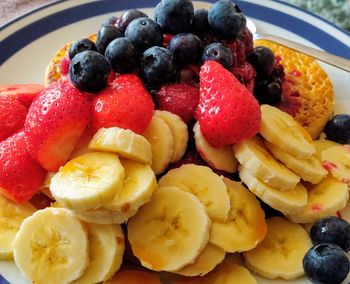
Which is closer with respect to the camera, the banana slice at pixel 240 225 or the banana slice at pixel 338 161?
the banana slice at pixel 240 225

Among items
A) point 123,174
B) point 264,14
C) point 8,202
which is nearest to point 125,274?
point 123,174

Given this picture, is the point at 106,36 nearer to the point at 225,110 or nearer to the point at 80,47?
the point at 80,47

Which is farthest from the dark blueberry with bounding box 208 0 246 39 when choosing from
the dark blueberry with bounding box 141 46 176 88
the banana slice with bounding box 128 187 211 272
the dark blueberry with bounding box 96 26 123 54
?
the banana slice with bounding box 128 187 211 272

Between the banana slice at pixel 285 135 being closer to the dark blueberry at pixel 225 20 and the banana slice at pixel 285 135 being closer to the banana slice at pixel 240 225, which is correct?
the banana slice at pixel 240 225

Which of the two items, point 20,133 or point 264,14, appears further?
point 264,14

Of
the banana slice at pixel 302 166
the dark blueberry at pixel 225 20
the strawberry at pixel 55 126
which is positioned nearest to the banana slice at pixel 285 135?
the banana slice at pixel 302 166

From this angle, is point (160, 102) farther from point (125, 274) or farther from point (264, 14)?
point (264, 14)
